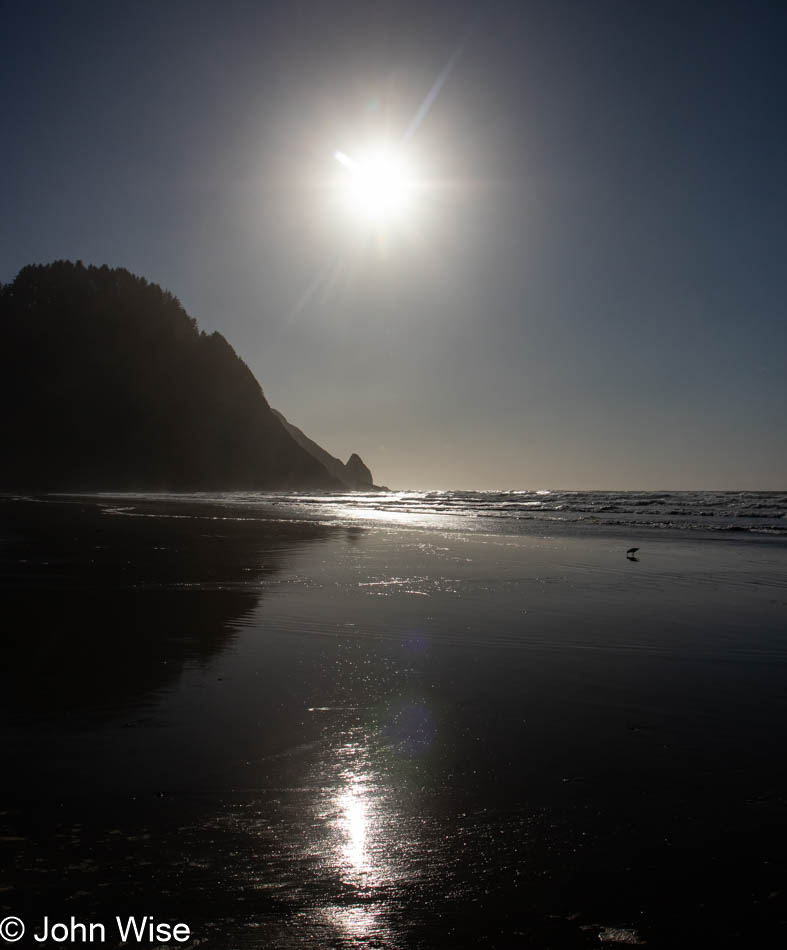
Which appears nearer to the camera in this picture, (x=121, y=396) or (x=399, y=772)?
(x=399, y=772)

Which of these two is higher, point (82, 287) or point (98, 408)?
point (82, 287)

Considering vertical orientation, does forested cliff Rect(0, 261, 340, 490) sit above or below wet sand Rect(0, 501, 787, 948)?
above

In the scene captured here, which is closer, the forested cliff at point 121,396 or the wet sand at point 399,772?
the wet sand at point 399,772

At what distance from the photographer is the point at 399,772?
3.57 m

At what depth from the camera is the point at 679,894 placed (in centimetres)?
245

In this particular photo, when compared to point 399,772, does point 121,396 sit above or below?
above

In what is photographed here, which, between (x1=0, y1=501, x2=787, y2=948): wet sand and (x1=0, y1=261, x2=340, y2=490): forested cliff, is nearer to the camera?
(x1=0, y1=501, x2=787, y2=948): wet sand

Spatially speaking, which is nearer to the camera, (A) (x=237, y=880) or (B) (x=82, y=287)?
(A) (x=237, y=880)

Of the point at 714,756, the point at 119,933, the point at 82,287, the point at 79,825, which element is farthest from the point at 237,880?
the point at 82,287

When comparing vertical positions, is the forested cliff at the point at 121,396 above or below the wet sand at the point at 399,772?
above

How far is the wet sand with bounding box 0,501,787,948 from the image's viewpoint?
2.39 meters

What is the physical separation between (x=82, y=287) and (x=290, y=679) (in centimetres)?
14941

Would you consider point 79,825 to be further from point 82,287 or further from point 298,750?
point 82,287

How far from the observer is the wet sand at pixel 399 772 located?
239 centimetres
